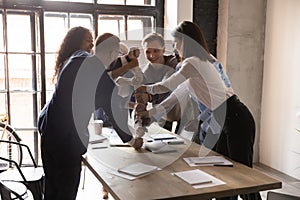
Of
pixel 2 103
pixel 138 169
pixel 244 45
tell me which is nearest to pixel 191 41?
pixel 138 169

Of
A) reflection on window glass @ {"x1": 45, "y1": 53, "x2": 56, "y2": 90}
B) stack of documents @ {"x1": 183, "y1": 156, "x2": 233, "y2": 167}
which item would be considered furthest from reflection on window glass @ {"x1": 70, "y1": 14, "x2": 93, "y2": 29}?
stack of documents @ {"x1": 183, "y1": 156, "x2": 233, "y2": 167}

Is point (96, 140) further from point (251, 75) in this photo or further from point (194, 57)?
point (251, 75)

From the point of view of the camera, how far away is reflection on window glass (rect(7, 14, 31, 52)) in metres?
3.64

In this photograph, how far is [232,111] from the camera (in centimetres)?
254

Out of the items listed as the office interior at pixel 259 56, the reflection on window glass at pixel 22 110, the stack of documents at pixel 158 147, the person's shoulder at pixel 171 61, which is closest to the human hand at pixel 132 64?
the person's shoulder at pixel 171 61

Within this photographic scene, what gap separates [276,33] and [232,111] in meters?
1.86

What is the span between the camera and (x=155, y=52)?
3271mm

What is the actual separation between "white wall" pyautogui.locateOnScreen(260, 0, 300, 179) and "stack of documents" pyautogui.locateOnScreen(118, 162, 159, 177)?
2314 millimetres

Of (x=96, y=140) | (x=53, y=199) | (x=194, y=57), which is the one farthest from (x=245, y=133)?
(x=53, y=199)

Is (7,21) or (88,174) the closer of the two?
(7,21)

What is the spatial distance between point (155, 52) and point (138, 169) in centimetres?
153

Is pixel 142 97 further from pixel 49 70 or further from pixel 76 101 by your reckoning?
pixel 49 70

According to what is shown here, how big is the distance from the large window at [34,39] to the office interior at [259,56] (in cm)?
1

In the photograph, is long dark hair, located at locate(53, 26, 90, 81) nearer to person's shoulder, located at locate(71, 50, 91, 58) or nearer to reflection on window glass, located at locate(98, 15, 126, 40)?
person's shoulder, located at locate(71, 50, 91, 58)
